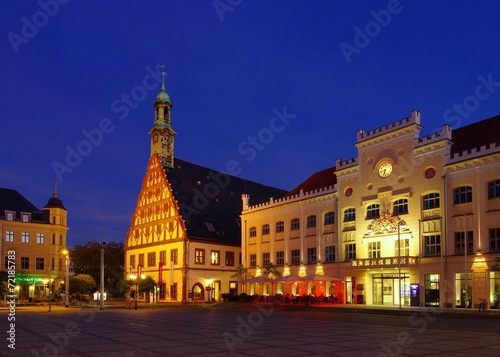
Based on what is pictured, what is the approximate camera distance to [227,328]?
87.4 feet

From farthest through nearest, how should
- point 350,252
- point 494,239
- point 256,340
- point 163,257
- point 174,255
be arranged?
point 163,257 < point 174,255 < point 350,252 < point 494,239 < point 256,340

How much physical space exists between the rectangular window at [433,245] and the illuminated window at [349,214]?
877 centimetres

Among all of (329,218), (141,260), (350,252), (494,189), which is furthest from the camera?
(141,260)

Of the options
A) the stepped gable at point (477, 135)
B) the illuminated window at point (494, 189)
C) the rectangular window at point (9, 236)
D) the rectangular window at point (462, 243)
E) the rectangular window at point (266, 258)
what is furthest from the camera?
the rectangular window at point (9, 236)

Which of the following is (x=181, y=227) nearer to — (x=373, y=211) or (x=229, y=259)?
(x=229, y=259)

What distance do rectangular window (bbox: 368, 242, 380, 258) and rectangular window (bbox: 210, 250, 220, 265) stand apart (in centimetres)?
2434

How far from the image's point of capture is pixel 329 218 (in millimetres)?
55750

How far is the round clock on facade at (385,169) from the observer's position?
49.5m

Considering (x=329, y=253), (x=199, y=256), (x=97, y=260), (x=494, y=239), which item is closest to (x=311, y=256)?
(x=329, y=253)

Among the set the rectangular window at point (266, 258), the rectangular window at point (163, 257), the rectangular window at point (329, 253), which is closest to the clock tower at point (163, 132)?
the rectangular window at point (163, 257)

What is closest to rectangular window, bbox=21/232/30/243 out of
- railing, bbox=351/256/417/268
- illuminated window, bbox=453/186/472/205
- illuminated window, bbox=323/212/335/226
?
illuminated window, bbox=323/212/335/226

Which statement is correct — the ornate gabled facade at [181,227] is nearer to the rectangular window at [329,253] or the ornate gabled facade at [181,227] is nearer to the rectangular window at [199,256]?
the rectangular window at [199,256]

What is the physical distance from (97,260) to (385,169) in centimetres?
4947

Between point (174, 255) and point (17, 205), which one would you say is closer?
point (174, 255)
